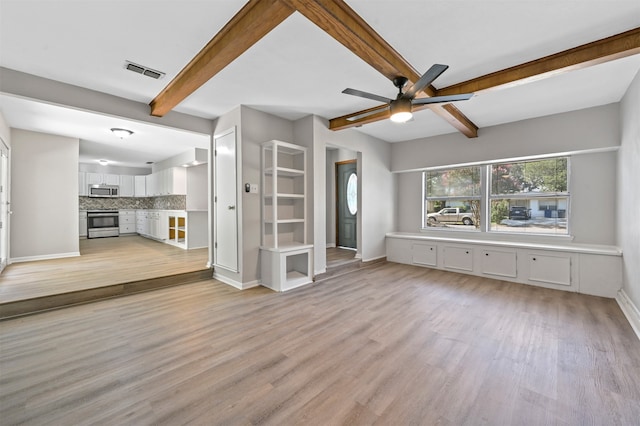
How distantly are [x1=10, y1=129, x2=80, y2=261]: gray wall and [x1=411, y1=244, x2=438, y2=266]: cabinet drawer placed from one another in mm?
6862

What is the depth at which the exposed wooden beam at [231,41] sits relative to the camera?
181 cm

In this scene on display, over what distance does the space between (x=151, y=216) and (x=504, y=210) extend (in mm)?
9084

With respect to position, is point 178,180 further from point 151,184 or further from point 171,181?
point 151,184

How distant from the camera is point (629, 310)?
2830mm

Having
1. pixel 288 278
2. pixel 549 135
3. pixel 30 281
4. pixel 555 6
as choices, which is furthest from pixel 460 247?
pixel 30 281

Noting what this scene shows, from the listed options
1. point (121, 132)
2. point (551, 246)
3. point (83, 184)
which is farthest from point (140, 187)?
point (551, 246)

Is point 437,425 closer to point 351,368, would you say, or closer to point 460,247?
point 351,368

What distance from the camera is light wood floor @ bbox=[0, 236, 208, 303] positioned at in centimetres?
A: 326

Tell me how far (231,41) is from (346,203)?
471 centimetres

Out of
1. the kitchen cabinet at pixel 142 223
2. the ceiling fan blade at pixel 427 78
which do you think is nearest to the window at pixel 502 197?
the ceiling fan blade at pixel 427 78

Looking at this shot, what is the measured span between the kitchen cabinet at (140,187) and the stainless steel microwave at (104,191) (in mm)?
477

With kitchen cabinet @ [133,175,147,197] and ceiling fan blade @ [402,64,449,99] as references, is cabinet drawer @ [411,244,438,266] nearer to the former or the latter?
ceiling fan blade @ [402,64,449,99]

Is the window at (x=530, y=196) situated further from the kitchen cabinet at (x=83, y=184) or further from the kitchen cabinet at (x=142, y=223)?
the kitchen cabinet at (x=83, y=184)

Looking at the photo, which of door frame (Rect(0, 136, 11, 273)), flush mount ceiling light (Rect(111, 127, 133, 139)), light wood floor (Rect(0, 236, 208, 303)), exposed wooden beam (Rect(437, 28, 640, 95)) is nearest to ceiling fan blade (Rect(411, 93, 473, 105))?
exposed wooden beam (Rect(437, 28, 640, 95))
